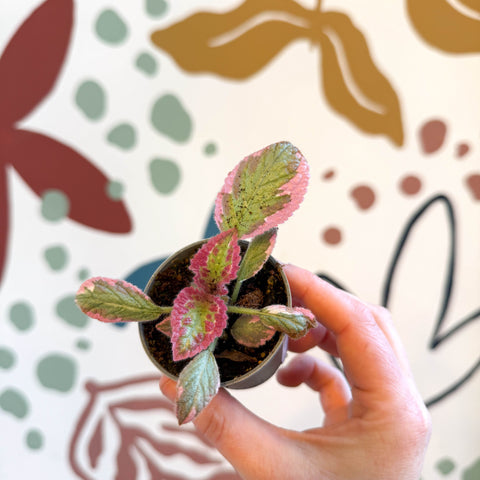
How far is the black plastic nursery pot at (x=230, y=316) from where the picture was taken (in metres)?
0.39

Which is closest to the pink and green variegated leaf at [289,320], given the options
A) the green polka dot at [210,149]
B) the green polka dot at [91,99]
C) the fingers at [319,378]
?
the fingers at [319,378]

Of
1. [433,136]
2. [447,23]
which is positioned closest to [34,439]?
[433,136]

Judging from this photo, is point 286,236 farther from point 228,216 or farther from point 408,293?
point 228,216

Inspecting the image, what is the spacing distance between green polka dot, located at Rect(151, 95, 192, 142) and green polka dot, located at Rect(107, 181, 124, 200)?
0.11 m

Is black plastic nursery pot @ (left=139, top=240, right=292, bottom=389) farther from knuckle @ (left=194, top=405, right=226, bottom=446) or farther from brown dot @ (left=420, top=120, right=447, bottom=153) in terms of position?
brown dot @ (left=420, top=120, right=447, bottom=153)

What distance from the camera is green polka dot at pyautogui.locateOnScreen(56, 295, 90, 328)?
2.40 ft

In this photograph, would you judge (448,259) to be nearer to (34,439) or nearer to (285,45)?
(285,45)

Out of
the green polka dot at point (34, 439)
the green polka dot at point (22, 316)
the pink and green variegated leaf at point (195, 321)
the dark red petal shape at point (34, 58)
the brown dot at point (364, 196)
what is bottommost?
the green polka dot at point (34, 439)

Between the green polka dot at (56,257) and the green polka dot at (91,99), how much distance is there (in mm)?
229

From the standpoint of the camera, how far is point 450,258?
28.4 inches

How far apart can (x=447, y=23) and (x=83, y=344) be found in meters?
0.81

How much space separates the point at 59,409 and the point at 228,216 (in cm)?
57

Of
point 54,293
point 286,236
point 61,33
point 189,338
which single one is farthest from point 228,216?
point 61,33

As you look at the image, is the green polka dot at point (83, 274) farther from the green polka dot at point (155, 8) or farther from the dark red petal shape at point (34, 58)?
the green polka dot at point (155, 8)
